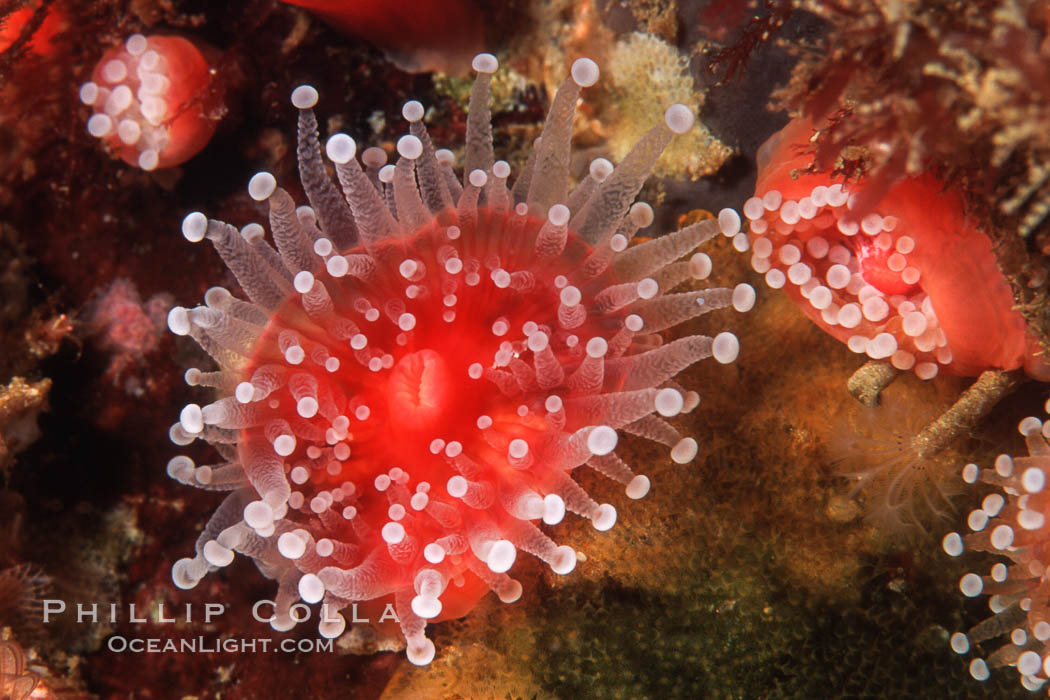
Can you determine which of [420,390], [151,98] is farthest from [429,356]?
[151,98]

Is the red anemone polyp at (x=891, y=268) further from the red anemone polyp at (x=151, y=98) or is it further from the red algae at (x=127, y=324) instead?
the red algae at (x=127, y=324)

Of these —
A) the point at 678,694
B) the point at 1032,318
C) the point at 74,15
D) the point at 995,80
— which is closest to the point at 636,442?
the point at 678,694

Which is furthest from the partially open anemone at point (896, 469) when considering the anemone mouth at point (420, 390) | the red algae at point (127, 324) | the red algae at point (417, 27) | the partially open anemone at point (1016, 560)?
the red algae at point (127, 324)

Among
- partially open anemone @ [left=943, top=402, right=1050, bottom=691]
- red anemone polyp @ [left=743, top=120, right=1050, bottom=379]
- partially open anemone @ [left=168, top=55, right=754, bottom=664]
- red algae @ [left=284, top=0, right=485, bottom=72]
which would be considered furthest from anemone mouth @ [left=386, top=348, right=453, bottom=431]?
partially open anemone @ [left=943, top=402, right=1050, bottom=691]

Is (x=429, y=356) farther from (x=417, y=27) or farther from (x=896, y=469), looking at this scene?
(x=896, y=469)

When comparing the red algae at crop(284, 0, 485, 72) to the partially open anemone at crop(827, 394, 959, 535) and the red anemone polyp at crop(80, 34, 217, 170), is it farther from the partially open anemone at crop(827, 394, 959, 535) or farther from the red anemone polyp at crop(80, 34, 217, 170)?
the partially open anemone at crop(827, 394, 959, 535)

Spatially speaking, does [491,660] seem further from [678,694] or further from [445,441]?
[445,441]
